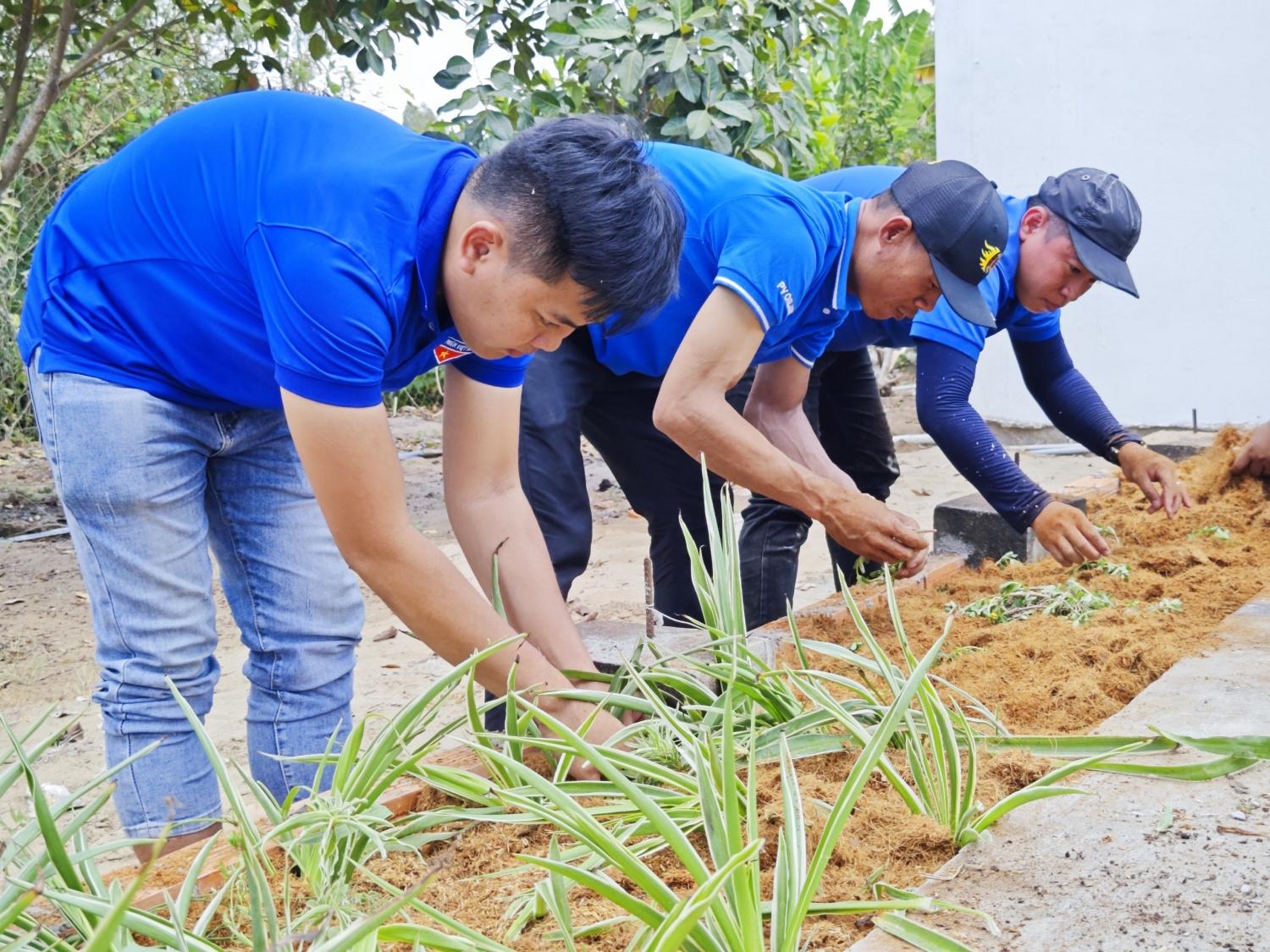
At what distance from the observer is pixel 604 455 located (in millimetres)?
3430

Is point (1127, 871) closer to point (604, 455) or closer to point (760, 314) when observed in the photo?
point (760, 314)

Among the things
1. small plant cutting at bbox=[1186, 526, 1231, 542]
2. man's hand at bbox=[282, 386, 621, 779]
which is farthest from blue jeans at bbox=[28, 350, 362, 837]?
small plant cutting at bbox=[1186, 526, 1231, 542]

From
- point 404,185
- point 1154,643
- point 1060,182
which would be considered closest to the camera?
point 404,185

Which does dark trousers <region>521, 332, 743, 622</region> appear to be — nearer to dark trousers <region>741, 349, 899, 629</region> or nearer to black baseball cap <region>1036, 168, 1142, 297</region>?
dark trousers <region>741, 349, 899, 629</region>

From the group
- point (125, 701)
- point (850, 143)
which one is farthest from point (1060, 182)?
point (850, 143)

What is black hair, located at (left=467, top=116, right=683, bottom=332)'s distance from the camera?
1.64m

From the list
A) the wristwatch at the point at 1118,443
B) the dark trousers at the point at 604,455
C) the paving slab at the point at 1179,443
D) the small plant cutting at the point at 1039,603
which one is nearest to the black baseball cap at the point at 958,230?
the small plant cutting at the point at 1039,603

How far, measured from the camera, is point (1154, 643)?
2195mm

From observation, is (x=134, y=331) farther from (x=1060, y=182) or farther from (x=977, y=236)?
(x=1060, y=182)

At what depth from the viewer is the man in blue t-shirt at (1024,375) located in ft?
9.98

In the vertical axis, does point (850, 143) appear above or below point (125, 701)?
above

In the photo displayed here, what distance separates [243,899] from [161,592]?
2.49 ft

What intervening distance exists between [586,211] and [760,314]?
932mm

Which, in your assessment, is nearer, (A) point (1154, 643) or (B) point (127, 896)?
(B) point (127, 896)
